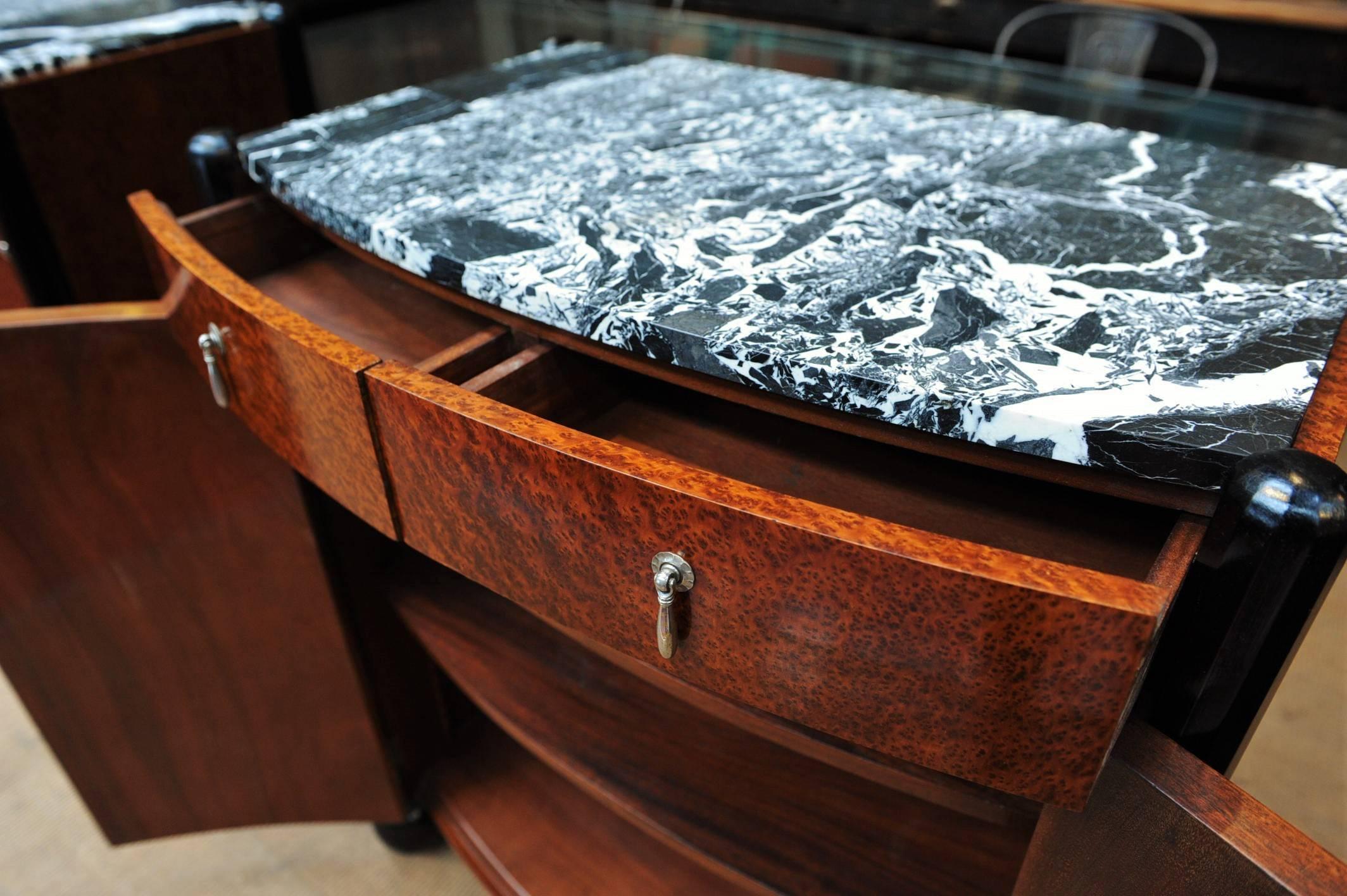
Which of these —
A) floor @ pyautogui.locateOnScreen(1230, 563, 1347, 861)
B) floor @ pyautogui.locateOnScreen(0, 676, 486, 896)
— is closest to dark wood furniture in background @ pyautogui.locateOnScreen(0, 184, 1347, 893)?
floor @ pyautogui.locateOnScreen(0, 676, 486, 896)

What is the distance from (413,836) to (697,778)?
0.44 meters

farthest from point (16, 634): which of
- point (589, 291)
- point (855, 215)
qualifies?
point (855, 215)

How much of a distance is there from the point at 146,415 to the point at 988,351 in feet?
1.85

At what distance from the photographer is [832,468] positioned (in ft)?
1.68

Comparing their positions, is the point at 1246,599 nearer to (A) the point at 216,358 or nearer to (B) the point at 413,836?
(A) the point at 216,358

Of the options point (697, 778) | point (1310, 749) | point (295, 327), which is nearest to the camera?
point (295, 327)

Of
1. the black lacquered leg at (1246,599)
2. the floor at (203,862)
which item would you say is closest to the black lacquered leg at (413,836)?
the floor at (203,862)

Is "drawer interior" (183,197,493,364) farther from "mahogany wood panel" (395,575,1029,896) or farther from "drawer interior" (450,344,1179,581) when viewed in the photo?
"mahogany wood panel" (395,575,1029,896)

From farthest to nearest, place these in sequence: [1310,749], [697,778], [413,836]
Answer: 1. [1310,749]
2. [413,836]
3. [697,778]

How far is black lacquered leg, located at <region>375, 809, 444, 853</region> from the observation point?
940 millimetres

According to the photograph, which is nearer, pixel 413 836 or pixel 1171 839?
pixel 1171 839

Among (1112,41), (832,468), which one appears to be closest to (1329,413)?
(832,468)

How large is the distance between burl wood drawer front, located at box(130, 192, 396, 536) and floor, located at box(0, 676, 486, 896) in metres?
0.56

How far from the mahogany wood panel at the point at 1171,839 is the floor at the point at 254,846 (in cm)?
71
